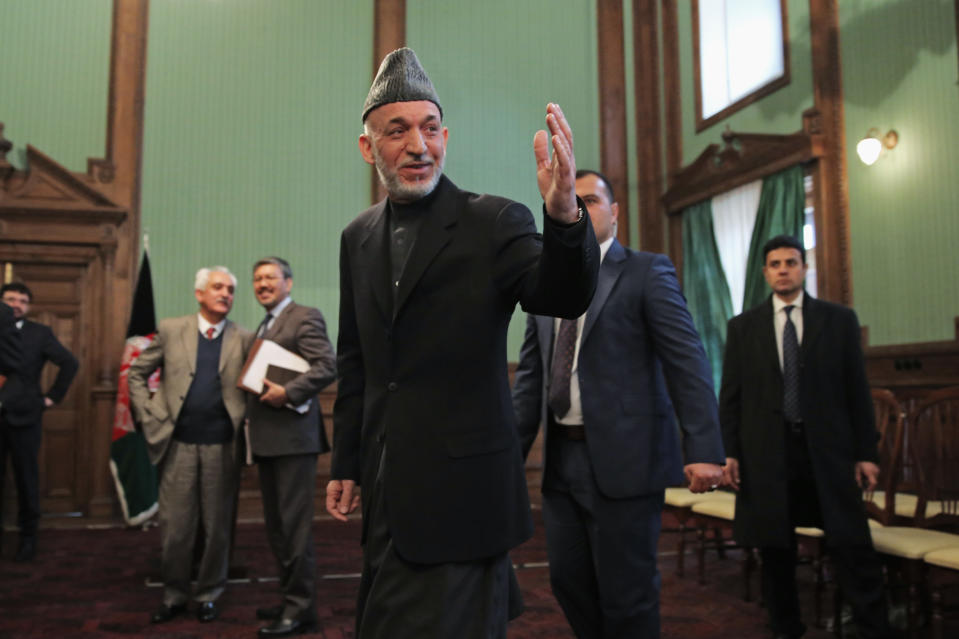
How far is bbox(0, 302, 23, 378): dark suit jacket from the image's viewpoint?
332 cm

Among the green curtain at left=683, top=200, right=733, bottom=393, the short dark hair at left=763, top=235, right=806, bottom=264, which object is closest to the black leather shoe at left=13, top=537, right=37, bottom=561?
the short dark hair at left=763, top=235, right=806, bottom=264

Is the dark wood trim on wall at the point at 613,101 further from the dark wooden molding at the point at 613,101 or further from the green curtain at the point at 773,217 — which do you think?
the green curtain at the point at 773,217

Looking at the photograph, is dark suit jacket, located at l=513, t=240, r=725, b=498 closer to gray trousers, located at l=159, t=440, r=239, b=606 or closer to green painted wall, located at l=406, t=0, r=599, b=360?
gray trousers, located at l=159, t=440, r=239, b=606

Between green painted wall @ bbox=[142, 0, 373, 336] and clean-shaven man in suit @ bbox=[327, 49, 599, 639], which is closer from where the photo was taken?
clean-shaven man in suit @ bbox=[327, 49, 599, 639]

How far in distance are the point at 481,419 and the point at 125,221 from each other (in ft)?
21.5

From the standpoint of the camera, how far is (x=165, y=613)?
11.7ft

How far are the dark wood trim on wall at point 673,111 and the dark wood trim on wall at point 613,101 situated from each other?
0.51 m

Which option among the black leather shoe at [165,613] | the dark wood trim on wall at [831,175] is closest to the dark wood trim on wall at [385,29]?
the dark wood trim on wall at [831,175]

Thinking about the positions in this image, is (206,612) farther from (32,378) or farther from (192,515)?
(32,378)

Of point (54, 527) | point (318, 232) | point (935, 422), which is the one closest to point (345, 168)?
point (318, 232)

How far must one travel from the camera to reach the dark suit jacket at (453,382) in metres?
1.36

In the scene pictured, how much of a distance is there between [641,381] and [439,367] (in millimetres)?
1102

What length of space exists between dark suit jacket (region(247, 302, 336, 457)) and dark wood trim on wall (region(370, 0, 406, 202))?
14.2 ft

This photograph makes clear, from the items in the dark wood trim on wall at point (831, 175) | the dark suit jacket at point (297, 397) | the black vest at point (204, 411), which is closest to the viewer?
the dark suit jacket at point (297, 397)
